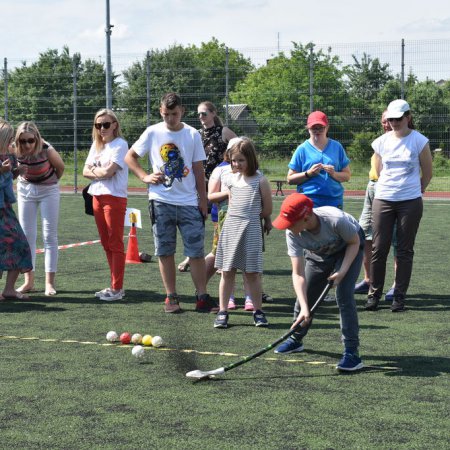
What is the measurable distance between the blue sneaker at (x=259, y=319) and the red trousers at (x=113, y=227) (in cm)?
175

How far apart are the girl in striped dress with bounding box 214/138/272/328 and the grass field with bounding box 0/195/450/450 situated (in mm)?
268

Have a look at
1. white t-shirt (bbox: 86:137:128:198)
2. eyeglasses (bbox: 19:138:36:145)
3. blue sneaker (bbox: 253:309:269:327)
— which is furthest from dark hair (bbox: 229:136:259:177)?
eyeglasses (bbox: 19:138:36:145)

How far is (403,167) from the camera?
7.84 meters

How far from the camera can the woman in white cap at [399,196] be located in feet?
25.6

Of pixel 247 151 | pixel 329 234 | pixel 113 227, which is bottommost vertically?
pixel 113 227

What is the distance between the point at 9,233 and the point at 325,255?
3616 mm

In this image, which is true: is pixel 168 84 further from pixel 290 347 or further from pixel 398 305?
pixel 290 347

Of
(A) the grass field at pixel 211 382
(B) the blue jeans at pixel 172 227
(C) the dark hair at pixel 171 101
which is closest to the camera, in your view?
(A) the grass field at pixel 211 382

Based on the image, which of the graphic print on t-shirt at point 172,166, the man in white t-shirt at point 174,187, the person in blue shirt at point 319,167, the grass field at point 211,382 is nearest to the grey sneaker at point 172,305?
the man in white t-shirt at point 174,187

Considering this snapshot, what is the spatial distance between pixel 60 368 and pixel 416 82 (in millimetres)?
20070

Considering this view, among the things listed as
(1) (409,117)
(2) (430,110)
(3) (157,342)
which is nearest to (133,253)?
(1) (409,117)

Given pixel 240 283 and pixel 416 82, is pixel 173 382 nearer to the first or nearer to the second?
pixel 240 283

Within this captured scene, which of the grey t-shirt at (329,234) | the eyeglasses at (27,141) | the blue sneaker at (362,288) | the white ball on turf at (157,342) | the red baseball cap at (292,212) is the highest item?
the eyeglasses at (27,141)

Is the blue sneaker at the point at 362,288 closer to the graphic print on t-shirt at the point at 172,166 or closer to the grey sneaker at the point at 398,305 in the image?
the grey sneaker at the point at 398,305
